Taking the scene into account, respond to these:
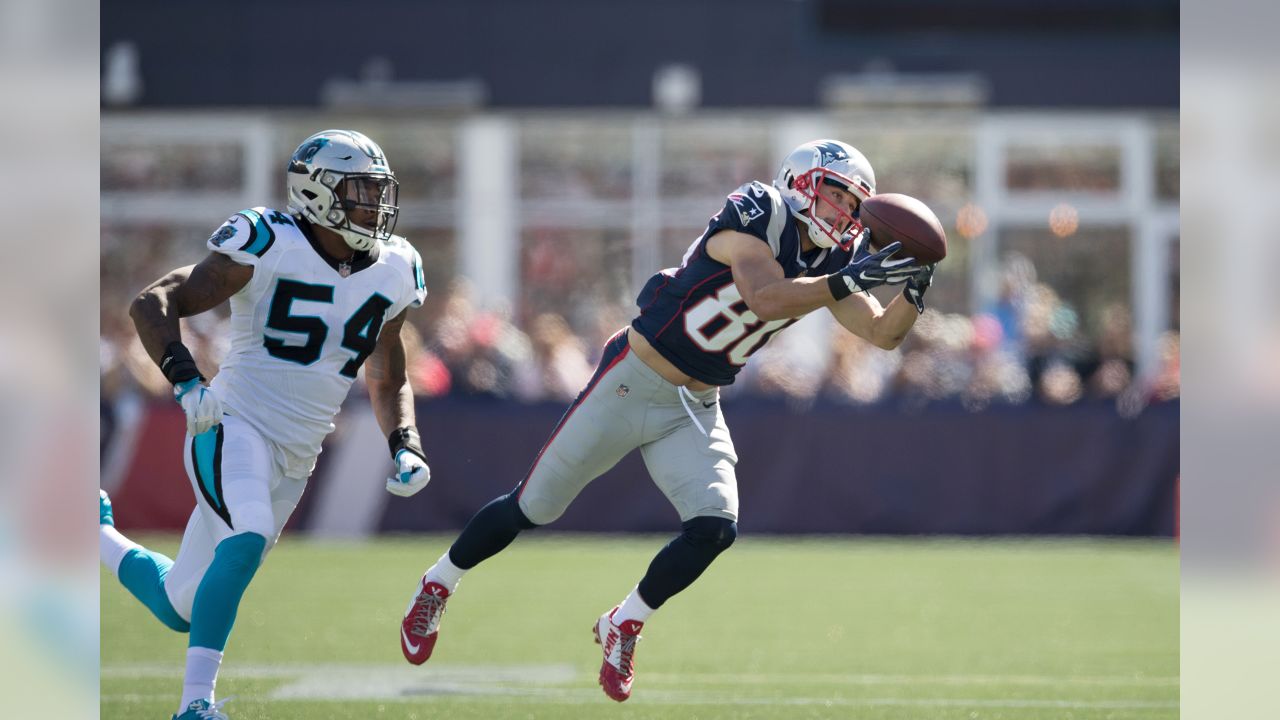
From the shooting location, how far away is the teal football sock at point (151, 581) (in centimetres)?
472

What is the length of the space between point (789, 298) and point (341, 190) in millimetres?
1390

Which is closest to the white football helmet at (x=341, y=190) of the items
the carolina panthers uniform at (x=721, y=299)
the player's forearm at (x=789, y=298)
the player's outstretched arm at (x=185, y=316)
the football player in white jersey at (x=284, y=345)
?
the football player in white jersey at (x=284, y=345)

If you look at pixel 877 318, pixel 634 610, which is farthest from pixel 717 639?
pixel 877 318

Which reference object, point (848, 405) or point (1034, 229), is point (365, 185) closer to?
point (848, 405)

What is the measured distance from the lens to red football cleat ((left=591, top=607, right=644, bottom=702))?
5.04 metres

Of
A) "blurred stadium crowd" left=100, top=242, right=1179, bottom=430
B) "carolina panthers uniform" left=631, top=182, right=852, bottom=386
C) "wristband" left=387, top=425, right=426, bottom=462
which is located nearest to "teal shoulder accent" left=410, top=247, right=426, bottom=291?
"wristband" left=387, top=425, right=426, bottom=462

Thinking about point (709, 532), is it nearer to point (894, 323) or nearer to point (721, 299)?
point (721, 299)

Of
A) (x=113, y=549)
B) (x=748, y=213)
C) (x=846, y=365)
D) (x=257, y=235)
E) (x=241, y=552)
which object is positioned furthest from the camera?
(x=846, y=365)

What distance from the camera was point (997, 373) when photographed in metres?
11.4

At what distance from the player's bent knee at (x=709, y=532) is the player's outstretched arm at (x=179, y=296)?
5.26 ft

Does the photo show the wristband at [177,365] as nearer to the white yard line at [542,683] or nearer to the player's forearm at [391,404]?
the player's forearm at [391,404]

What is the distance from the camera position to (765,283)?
15.8 feet
